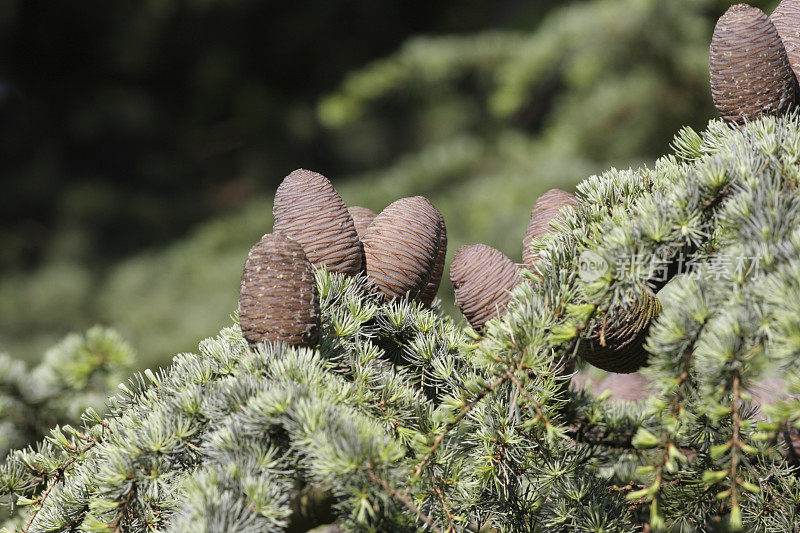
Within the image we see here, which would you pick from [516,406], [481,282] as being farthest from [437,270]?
[516,406]

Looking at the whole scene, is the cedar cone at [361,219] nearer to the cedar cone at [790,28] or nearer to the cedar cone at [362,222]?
the cedar cone at [362,222]

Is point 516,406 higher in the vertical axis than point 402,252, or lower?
lower

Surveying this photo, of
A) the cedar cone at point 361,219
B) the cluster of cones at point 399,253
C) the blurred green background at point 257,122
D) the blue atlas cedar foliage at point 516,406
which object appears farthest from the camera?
the blurred green background at point 257,122

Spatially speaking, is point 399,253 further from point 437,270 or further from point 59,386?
point 59,386

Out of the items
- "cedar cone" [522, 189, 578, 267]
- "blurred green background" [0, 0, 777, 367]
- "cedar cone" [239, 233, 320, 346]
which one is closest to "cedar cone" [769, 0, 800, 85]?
"cedar cone" [522, 189, 578, 267]

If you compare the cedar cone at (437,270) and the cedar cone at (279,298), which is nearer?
the cedar cone at (279,298)

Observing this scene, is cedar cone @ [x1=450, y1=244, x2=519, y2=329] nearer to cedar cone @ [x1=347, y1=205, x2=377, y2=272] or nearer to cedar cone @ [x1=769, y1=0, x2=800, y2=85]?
cedar cone @ [x1=347, y1=205, x2=377, y2=272]

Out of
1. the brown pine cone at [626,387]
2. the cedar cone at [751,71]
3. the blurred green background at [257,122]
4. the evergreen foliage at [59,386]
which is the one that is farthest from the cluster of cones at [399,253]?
the blurred green background at [257,122]
